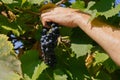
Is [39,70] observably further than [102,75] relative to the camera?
No

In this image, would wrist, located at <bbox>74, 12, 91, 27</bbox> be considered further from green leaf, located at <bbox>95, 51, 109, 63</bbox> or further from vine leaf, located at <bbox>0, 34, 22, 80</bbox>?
vine leaf, located at <bbox>0, 34, 22, 80</bbox>

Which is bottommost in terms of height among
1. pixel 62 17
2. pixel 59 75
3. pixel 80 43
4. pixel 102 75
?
pixel 102 75

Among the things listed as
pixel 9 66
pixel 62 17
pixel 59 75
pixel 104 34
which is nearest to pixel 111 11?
pixel 104 34

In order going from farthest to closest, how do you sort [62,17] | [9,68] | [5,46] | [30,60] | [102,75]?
[102,75] < [30,60] < [62,17] < [5,46] < [9,68]

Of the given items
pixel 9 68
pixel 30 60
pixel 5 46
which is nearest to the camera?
pixel 9 68

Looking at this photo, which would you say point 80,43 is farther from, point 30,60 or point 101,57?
point 30,60

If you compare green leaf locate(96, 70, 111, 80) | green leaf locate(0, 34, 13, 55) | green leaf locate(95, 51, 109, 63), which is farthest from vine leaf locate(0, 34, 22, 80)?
green leaf locate(96, 70, 111, 80)

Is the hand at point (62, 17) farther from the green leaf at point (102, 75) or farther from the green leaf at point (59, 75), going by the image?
the green leaf at point (102, 75)
